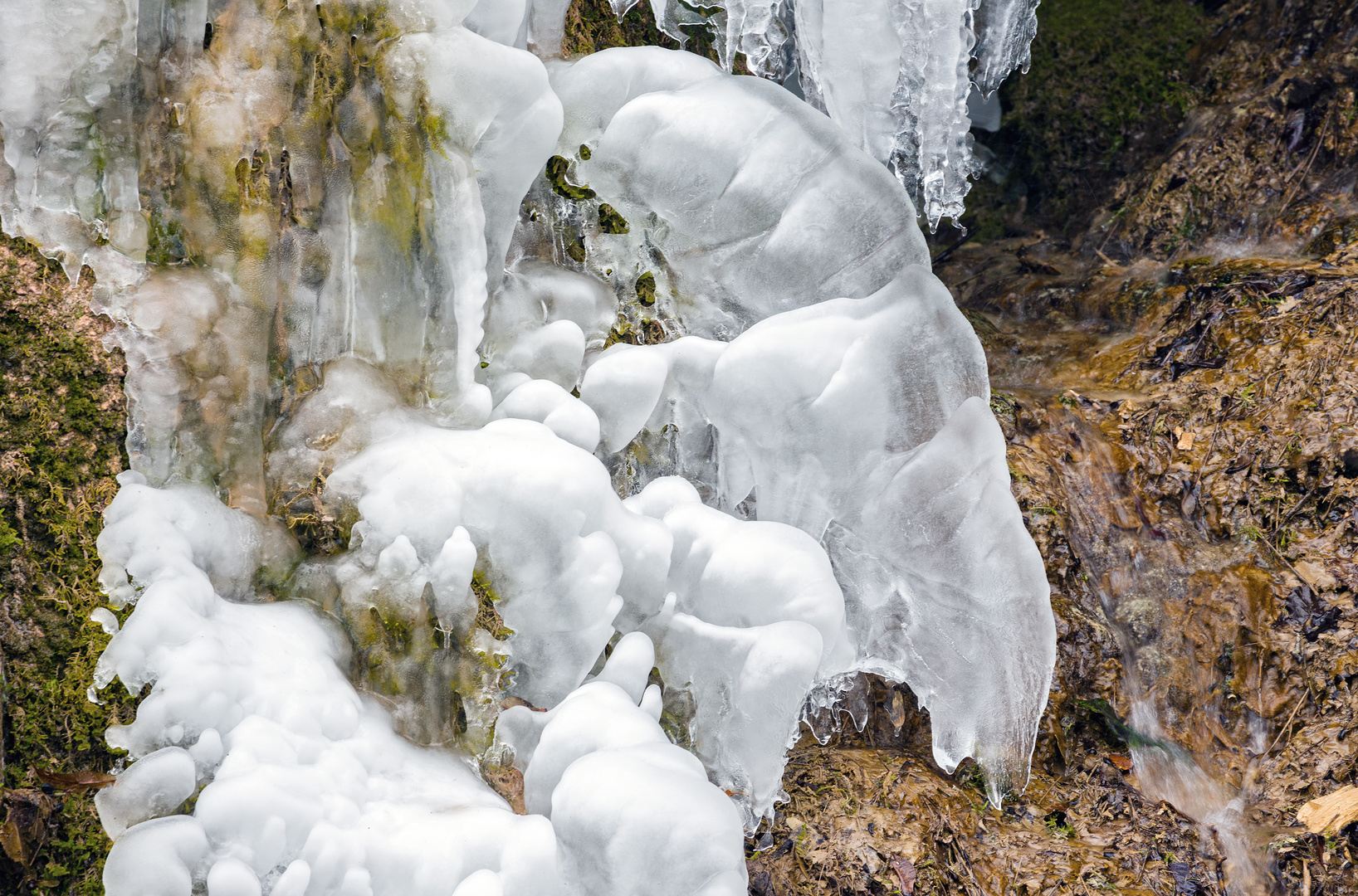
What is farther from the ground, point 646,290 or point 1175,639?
point 646,290

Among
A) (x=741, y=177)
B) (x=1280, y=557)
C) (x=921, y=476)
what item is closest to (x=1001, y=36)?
(x=741, y=177)

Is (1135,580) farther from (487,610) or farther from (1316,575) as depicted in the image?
(487,610)

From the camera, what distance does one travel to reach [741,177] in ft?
7.64

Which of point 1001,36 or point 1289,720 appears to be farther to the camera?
point 1001,36

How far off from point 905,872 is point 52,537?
2314mm

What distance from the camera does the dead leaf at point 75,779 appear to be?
6.40 feet

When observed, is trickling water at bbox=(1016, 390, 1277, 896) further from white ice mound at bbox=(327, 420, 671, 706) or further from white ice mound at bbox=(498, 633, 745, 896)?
white ice mound at bbox=(327, 420, 671, 706)

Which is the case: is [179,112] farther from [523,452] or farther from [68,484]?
[523,452]

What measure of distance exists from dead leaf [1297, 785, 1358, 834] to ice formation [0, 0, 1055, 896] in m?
0.90

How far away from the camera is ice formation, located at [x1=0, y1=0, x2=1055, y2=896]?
5.55 feet

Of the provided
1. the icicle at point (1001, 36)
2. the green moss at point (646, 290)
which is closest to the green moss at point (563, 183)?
the green moss at point (646, 290)

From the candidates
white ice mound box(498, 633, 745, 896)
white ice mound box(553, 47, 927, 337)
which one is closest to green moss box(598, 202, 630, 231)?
white ice mound box(553, 47, 927, 337)

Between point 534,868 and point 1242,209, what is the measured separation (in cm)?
380

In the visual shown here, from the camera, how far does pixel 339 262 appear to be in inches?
82.9
